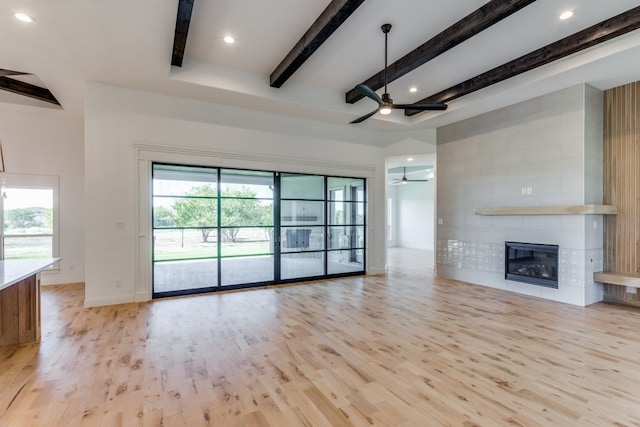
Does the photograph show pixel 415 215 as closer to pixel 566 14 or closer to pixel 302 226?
pixel 302 226

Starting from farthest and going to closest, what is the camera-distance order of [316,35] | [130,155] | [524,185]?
[524,185]
[130,155]
[316,35]

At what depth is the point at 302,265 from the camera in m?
6.78

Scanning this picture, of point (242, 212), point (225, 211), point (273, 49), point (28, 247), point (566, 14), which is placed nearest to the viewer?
point (566, 14)

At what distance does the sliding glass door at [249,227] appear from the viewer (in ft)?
18.0

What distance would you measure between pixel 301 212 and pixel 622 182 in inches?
227

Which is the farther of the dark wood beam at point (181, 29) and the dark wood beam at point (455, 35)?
the dark wood beam at point (455, 35)

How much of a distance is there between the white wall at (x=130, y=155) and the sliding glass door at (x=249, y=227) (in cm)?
27

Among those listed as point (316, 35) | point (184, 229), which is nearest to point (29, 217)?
point (184, 229)

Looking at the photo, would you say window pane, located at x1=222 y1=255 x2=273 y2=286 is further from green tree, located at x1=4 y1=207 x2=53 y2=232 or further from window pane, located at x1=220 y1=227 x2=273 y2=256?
green tree, located at x1=4 y1=207 x2=53 y2=232

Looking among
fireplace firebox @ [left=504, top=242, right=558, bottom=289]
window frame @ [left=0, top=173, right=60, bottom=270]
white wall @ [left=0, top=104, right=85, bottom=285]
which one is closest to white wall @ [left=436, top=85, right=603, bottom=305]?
fireplace firebox @ [left=504, top=242, right=558, bottom=289]

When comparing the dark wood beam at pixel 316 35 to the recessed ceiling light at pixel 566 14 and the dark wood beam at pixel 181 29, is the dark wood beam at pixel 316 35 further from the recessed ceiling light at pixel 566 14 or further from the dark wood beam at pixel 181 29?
the recessed ceiling light at pixel 566 14

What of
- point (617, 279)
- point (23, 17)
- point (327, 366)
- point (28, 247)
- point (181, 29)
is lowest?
point (327, 366)

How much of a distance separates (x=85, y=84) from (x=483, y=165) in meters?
7.51

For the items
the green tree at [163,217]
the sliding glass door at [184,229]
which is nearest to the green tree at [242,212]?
the sliding glass door at [184,229]
